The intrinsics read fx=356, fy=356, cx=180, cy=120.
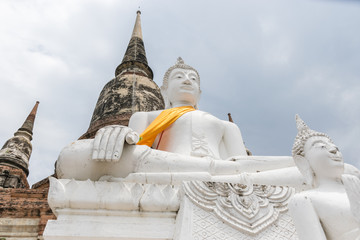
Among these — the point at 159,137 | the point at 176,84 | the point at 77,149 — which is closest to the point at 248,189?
the point at 77,149

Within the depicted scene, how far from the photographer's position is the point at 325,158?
2008 millimetres

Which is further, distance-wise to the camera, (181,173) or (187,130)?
(187,130)

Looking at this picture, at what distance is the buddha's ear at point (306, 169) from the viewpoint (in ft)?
6.77

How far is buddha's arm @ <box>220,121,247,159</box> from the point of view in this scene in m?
4.14

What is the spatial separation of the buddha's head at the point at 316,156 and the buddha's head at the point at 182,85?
2538 millimetres

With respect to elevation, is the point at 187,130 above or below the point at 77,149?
above

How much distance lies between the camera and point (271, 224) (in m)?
2.35

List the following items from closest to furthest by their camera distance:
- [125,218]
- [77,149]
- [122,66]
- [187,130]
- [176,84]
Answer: [125,218]
[77,149]
[187,130]
[176,84]
[122,66]

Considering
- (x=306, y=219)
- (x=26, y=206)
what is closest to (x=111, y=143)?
(x=306, y=219)

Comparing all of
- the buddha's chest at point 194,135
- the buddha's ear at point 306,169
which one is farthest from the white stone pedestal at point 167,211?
the buddha's chest at point 194,135

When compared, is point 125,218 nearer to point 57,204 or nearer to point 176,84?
point 57,204

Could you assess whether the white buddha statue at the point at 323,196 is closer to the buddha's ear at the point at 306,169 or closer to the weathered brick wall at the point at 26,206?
the buddha's ear at the point at 306,169

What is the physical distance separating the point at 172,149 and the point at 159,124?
33 cm

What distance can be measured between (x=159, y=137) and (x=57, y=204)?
5.40 feet
